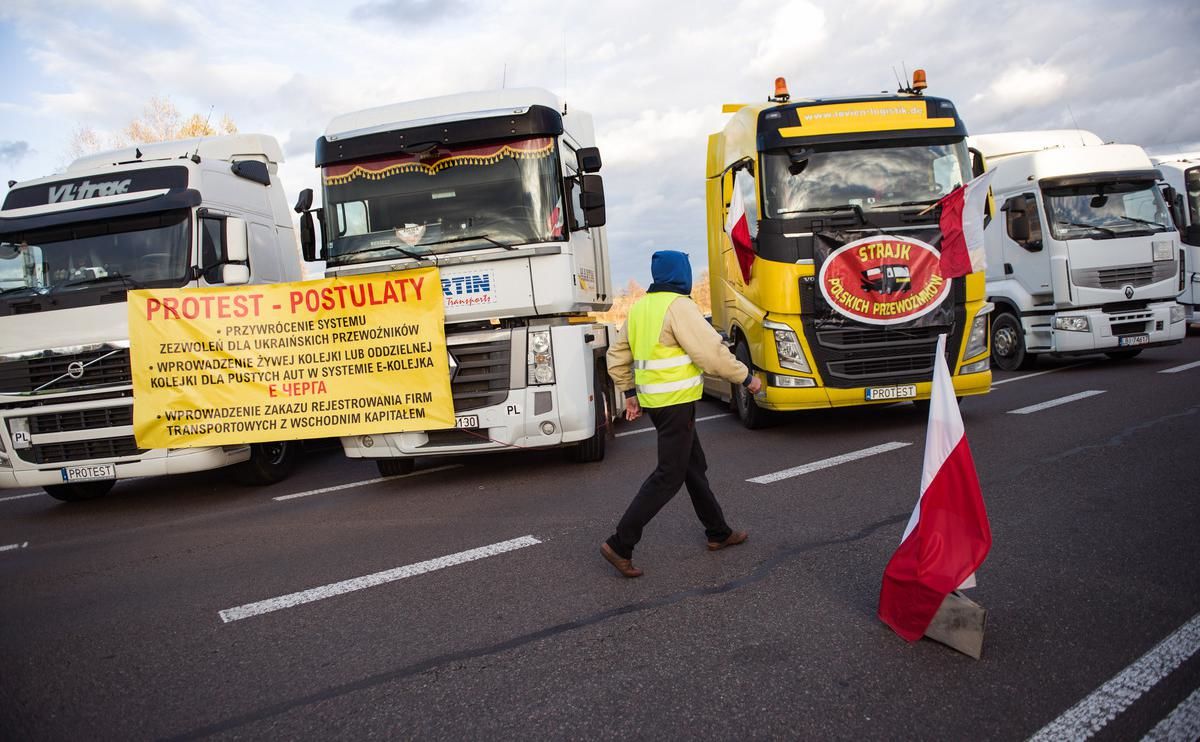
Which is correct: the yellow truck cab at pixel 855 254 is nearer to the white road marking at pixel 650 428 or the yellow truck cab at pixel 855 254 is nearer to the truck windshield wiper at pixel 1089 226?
the white road marking at pixel 650 428

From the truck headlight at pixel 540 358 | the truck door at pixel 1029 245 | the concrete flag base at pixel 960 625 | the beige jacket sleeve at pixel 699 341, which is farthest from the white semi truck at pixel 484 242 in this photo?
the truck door at pixel 1029 245

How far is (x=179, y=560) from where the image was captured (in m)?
6.06

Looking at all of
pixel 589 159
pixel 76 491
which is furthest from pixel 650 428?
pixel 76 491

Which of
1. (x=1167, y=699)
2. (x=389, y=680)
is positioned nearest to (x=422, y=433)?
(x=389, y=680)

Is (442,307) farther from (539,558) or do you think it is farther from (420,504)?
(539,558)

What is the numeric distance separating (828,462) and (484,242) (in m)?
3.50

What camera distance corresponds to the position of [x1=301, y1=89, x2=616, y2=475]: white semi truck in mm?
7484

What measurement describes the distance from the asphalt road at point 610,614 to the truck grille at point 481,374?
785 mm

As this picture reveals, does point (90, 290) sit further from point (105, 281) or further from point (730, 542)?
point (730, 542)

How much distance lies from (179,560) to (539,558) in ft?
8.81

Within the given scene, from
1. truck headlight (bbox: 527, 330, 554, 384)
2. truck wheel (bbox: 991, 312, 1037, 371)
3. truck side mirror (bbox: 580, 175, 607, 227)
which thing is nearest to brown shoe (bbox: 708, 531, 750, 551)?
truck headlight (bbox: 527, 330, 554, 384)

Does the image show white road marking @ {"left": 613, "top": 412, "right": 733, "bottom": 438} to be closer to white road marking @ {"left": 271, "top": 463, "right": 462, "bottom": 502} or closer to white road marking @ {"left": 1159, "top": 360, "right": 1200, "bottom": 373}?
white road marking @ {"left": 271, "top": 463, "right": 462, "bottom": 502}

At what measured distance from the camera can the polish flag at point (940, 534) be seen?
359cm

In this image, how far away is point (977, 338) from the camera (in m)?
8.82
